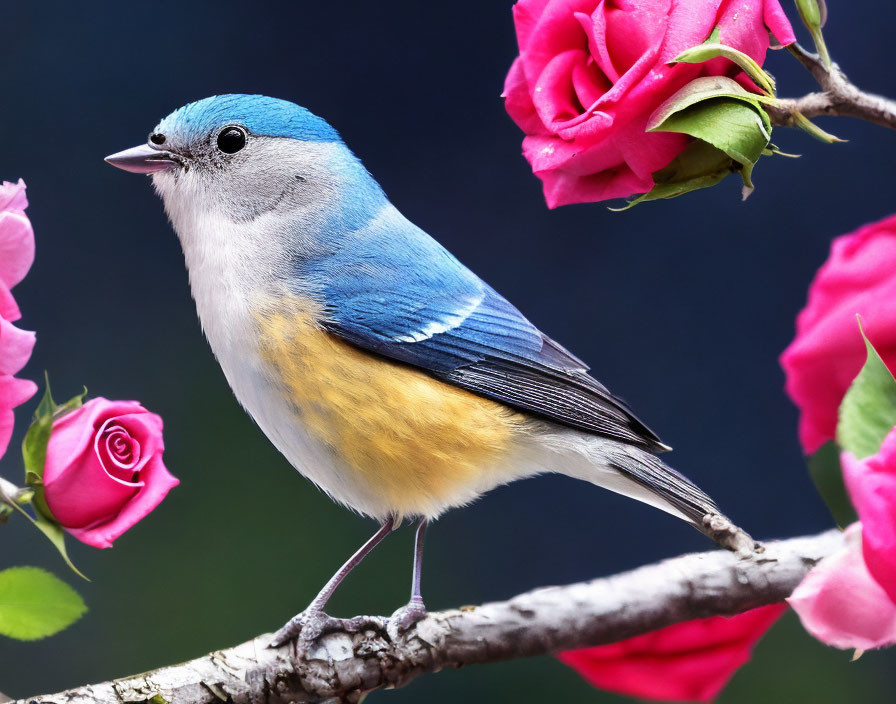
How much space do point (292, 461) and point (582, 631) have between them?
0.73 feet

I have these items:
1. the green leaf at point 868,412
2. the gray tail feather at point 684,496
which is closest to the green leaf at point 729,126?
the green leaf at point 868,412

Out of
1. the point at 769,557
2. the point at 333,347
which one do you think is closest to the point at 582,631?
the point at 769,557

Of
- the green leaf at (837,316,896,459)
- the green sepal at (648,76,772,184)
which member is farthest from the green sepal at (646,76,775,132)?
the green leaf at (837,316,896,459)

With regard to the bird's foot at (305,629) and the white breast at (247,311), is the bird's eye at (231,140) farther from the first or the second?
the bird's foot at (305,629)

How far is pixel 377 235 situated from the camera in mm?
723

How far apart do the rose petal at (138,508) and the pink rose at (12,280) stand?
62 mm

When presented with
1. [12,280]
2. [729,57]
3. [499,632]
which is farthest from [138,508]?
[729,57]

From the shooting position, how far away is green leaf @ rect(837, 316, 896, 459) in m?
0.39

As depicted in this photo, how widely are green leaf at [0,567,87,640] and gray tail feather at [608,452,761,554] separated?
14.1 inches

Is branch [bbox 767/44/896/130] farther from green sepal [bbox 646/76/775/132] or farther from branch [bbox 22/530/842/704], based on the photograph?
branch [bbox 22/530/842/704]

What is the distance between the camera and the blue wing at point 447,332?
2.24 feet

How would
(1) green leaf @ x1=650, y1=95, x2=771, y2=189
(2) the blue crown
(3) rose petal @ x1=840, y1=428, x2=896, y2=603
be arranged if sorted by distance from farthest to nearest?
(2) the blue crown < (1) green leaf @ x1=650, y1=95, x2=771, y2=189 < (3) rose petal @ x1=840, y1=428, x2=896, y2=603

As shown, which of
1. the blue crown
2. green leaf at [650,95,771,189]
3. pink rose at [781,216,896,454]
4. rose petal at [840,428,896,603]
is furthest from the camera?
the blue crown

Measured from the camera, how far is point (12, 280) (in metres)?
0.48
